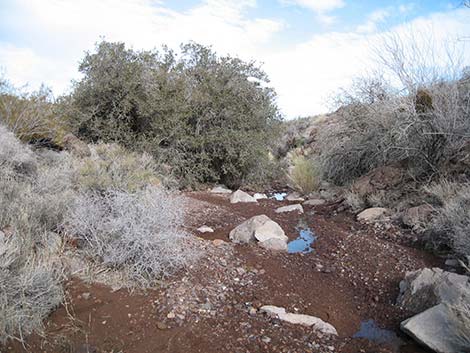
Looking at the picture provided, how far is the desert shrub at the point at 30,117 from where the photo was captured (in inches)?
288

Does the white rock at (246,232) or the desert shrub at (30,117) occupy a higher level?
the desert shrub at (30,117)

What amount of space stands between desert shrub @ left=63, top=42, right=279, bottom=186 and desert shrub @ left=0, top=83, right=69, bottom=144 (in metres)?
1.30

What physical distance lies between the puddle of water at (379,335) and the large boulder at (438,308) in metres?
0.14

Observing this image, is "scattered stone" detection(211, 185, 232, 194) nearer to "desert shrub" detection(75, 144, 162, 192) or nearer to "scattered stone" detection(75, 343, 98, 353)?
"desert shrub" detection(75, 144, 162, 192)

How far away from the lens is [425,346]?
357cm

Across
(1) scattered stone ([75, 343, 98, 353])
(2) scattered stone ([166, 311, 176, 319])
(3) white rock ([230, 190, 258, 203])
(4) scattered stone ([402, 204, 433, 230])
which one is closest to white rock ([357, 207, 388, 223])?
(4) scattered stone ([402, 204, 433, 230])

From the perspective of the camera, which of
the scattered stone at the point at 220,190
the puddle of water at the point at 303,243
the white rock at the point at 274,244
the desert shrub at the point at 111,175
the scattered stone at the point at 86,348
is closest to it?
the scattered stone at the point at 86,348

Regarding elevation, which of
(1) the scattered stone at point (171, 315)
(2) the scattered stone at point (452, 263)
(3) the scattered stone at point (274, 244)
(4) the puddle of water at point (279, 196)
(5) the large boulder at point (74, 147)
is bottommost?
(4) the puddle of water at point (279, 196)

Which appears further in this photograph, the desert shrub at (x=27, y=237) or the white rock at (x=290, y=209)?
the white rock at (x=290, y=209)

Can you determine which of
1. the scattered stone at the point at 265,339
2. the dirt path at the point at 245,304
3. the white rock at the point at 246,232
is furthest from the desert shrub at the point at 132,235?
the scattered stone at the point at 265,339

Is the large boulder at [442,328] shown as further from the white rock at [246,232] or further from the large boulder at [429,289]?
the white rock at [246,232]

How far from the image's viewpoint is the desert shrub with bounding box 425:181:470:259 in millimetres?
5328

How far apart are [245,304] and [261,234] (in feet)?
6.80

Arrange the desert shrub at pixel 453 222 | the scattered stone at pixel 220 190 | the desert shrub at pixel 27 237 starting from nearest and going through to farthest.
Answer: the desert shrub at pixel 27 237, the desert shrub at pixel 453 222, the scattered stone at pixel 220 190
